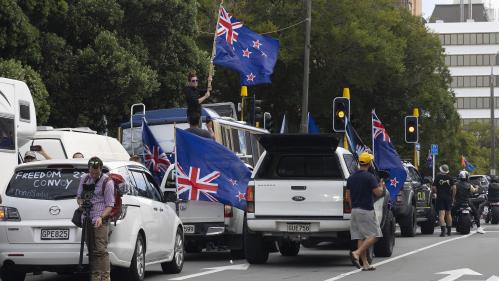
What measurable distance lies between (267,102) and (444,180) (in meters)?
23.3

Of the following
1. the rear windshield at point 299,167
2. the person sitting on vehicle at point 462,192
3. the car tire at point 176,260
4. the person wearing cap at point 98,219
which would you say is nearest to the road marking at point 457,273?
the rear windshield at point 299,167

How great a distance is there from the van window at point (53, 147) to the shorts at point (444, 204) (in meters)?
11.7

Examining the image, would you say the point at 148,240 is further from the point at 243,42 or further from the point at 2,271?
the point at 243,42

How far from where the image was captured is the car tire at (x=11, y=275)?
14609mm

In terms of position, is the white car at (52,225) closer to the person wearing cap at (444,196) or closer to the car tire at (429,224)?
the person wearing cap at (444,196)

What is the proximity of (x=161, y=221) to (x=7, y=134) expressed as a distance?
14.4ft

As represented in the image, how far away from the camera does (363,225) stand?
17547 millimetres

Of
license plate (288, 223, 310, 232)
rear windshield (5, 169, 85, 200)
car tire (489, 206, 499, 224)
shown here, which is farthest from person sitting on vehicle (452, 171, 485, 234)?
rear windshield (5, 169, 85, 200)

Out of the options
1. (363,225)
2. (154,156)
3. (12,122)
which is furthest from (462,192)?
(12,122)

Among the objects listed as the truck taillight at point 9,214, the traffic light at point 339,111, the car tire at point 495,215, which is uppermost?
the traffic light at point 339,111

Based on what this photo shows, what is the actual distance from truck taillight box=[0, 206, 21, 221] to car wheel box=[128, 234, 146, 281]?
1610mm

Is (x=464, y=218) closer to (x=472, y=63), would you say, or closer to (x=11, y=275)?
(x=11, y=275)

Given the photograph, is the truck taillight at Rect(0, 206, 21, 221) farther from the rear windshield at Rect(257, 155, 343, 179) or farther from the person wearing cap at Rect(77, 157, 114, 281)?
the rear windshield at Rect(257, 155, 343, 179)

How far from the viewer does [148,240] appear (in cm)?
1532
